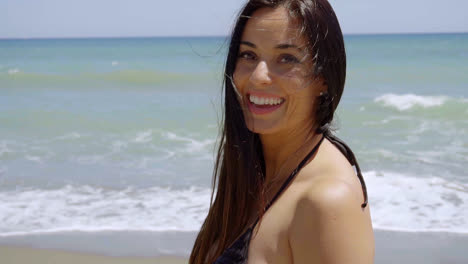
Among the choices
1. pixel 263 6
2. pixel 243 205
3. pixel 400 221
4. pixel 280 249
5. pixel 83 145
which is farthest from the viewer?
pixel 83 145

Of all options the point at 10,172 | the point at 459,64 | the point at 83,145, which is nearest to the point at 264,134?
the point at 10,172

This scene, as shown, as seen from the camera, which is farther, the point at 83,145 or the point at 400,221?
the point at 83,145

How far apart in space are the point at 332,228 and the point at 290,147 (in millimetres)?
447

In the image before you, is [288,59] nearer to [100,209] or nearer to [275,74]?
[275,74]

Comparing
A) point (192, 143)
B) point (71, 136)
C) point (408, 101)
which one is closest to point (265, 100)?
point (192, 143)

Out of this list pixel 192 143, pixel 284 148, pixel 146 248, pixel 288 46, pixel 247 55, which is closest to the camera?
pixel 288 46

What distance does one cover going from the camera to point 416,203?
6066 mm

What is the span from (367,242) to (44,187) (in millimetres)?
6255

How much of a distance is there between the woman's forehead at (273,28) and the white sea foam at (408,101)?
521 inches

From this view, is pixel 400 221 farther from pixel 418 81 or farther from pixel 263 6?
pixel 418 81

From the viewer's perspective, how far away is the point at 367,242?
4.67ft

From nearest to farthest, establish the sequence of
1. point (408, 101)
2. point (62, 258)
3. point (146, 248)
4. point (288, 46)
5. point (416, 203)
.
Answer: point (288, 46) < point (62, 258) < point (146, 248) < point (416, 203) < point (408, 101)

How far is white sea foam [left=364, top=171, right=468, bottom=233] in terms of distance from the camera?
5.45m

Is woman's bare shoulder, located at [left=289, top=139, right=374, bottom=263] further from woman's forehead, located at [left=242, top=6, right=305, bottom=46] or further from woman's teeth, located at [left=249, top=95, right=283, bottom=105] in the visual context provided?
woman's forehead, located at [left=242, top=6, right=305, bottom=46]
